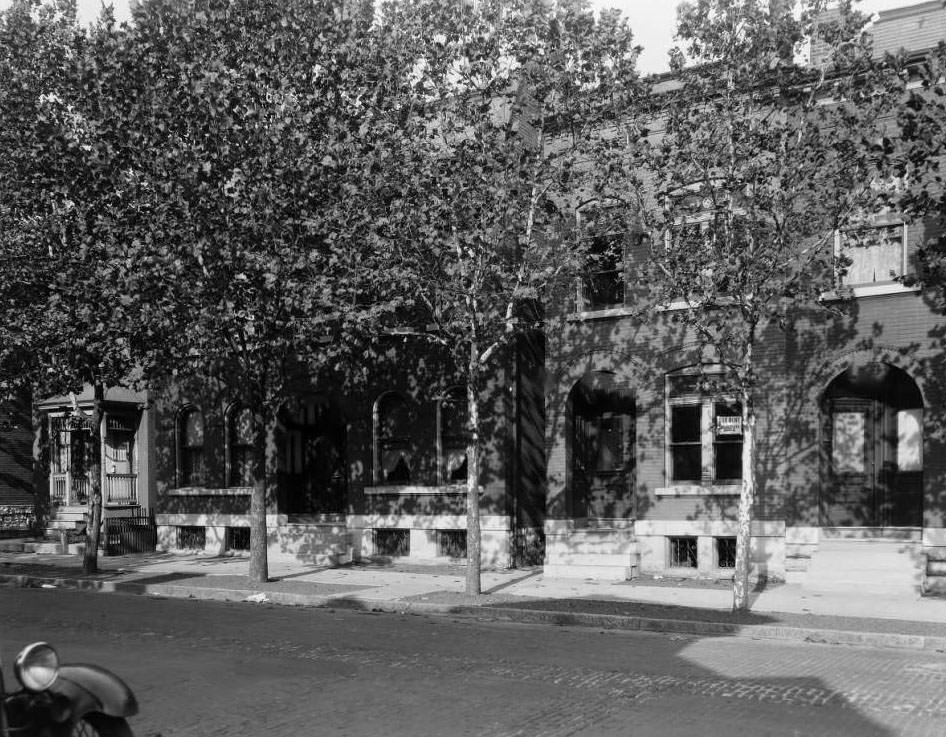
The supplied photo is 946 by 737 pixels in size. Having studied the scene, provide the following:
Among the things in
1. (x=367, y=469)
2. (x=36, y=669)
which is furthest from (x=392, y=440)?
(x=36, y=669)

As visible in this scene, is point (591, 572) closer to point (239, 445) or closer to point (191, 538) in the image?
point (239, 445)

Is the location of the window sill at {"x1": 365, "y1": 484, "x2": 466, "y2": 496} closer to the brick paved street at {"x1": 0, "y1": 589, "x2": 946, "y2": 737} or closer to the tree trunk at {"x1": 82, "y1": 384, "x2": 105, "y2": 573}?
the tree trunk at {"x1": 82, "y1": 384, "x2": 105, "y2": 573}

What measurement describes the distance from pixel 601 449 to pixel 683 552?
9.40 feet

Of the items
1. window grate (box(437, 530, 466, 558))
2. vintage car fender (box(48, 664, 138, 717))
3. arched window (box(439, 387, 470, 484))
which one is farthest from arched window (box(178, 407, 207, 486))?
vintage car fender (box(48, 664, 138, 717))

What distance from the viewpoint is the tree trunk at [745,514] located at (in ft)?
51.6

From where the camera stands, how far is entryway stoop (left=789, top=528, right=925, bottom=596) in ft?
60.4

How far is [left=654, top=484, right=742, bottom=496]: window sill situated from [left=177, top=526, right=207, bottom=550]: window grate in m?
13.1

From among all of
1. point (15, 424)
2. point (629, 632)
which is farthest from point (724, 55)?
point (15, 424)

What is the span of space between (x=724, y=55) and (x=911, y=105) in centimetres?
338

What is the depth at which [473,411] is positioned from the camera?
1864 centimetres

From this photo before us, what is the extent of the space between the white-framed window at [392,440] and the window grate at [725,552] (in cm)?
764

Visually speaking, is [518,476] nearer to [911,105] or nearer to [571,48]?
[571,48]

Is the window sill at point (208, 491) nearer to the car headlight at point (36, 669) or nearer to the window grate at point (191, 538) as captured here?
the window grate at point (191, 538)

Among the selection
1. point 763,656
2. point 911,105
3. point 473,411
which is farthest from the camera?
point 473,411
